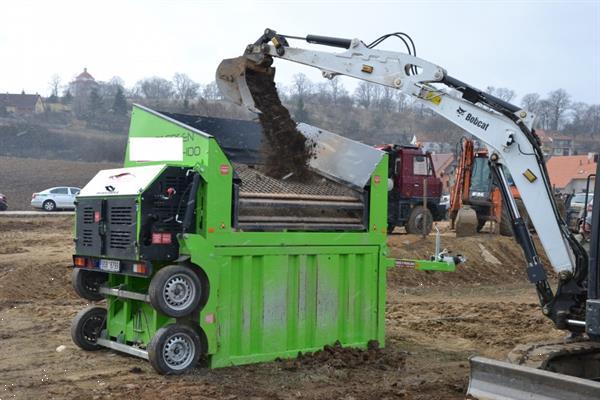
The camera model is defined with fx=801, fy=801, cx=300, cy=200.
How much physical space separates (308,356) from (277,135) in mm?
2541

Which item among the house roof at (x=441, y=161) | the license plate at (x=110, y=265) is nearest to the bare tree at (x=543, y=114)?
the license plate at (x=110, y=265)

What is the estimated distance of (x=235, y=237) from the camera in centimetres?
779

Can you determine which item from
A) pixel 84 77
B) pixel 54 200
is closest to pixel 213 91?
pixel 54 200

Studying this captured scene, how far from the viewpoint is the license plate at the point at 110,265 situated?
25.7ft

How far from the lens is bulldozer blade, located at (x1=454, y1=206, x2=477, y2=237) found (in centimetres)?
2139

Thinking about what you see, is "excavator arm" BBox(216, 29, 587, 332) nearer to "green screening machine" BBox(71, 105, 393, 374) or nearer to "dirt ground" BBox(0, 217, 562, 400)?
"green screening machine" BBox(71, 105, 393, 374)

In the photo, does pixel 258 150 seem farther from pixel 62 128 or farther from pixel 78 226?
pixel 62 128

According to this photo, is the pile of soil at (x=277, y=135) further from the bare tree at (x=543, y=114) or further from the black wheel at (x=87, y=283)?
the bare tree at (x=543, y=114)

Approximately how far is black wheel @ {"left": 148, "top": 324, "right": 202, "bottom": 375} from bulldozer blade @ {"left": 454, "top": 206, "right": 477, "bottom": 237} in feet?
48.5

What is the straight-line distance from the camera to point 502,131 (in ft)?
24.9

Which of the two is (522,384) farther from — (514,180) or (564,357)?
(514,180)

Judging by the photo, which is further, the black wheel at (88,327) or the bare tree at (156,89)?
the bare tree at (156,89)

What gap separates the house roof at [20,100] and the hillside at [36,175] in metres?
29.4

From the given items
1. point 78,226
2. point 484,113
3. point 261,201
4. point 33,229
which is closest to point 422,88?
point 484,113
